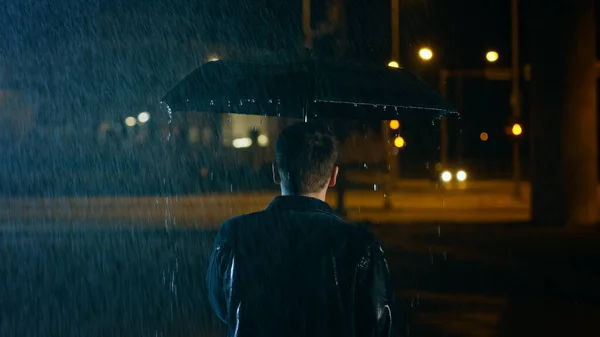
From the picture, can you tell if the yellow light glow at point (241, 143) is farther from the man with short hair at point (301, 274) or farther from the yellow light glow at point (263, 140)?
the man with short hair at point (301, 274)

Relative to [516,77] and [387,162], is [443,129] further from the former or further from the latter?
[387,162]

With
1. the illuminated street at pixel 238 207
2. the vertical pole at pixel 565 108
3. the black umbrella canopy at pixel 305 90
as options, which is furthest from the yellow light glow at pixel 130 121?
the black umbrella canopy at pixel 305 90

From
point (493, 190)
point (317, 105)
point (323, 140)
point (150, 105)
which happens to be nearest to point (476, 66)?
point (150, 105)

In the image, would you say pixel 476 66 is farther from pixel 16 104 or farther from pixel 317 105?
pixel 317 105

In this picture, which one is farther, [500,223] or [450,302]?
[500,223]

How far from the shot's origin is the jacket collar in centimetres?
275

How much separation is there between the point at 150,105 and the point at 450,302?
38338mm

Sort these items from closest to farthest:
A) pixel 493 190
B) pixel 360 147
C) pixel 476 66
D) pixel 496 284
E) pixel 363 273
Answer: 1. pixel 363 273
2. pixel 496 284
3. pixel 360 147
4. pixel 493 190
5. pixel 476 66

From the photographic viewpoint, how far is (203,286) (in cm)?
Result: 1116

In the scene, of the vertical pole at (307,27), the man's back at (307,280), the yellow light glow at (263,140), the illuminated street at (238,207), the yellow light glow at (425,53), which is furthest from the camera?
the yellow light glow at (263,140)

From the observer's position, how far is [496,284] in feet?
36.9

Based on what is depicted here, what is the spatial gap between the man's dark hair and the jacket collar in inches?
1.6

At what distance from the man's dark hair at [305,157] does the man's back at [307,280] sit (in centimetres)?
11

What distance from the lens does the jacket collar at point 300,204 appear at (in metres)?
2.75
